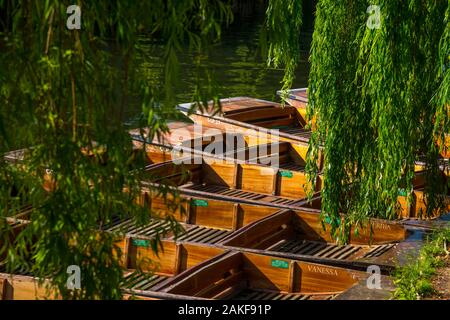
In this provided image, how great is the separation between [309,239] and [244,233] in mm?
1275

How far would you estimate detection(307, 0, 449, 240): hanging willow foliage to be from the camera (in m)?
8.25

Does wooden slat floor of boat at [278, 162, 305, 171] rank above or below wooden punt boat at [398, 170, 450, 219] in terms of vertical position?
below

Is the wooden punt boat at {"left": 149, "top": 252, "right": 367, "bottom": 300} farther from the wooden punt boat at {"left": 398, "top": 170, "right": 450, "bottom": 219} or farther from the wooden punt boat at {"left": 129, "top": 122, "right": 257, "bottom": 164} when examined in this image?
the wooden punt boat at {"left": 129, "top": 122, "right": 257, "bottom": 164}

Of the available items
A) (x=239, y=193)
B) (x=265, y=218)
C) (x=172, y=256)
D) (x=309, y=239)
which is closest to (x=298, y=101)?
(x=239, y=193)

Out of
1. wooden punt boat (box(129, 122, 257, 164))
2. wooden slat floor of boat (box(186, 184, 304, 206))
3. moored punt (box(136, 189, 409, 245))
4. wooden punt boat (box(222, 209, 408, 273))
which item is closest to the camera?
wooden punt boat (box(222, 209, 408, 273))

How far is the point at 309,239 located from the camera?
10.8 meters

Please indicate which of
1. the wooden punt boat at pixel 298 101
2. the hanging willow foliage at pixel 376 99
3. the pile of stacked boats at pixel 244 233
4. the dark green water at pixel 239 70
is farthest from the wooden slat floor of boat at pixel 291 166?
the dark green water at pixel 239 70

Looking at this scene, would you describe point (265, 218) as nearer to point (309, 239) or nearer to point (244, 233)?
point (244, 233)

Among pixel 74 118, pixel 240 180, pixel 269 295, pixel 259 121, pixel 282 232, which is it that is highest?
pixel 74 118

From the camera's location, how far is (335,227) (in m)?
9.81

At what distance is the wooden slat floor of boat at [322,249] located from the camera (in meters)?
10.3

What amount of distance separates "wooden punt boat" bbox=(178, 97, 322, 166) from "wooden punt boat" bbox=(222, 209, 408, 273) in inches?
123

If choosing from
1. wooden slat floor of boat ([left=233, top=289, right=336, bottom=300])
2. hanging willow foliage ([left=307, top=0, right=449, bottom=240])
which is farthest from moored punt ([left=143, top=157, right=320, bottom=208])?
wooden slat floor of boat ([left=233, top=289, right=336, bottom=300])

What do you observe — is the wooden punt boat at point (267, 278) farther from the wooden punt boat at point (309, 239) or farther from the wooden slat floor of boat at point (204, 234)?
the wooden slat floor of boat at point (204, 234)
